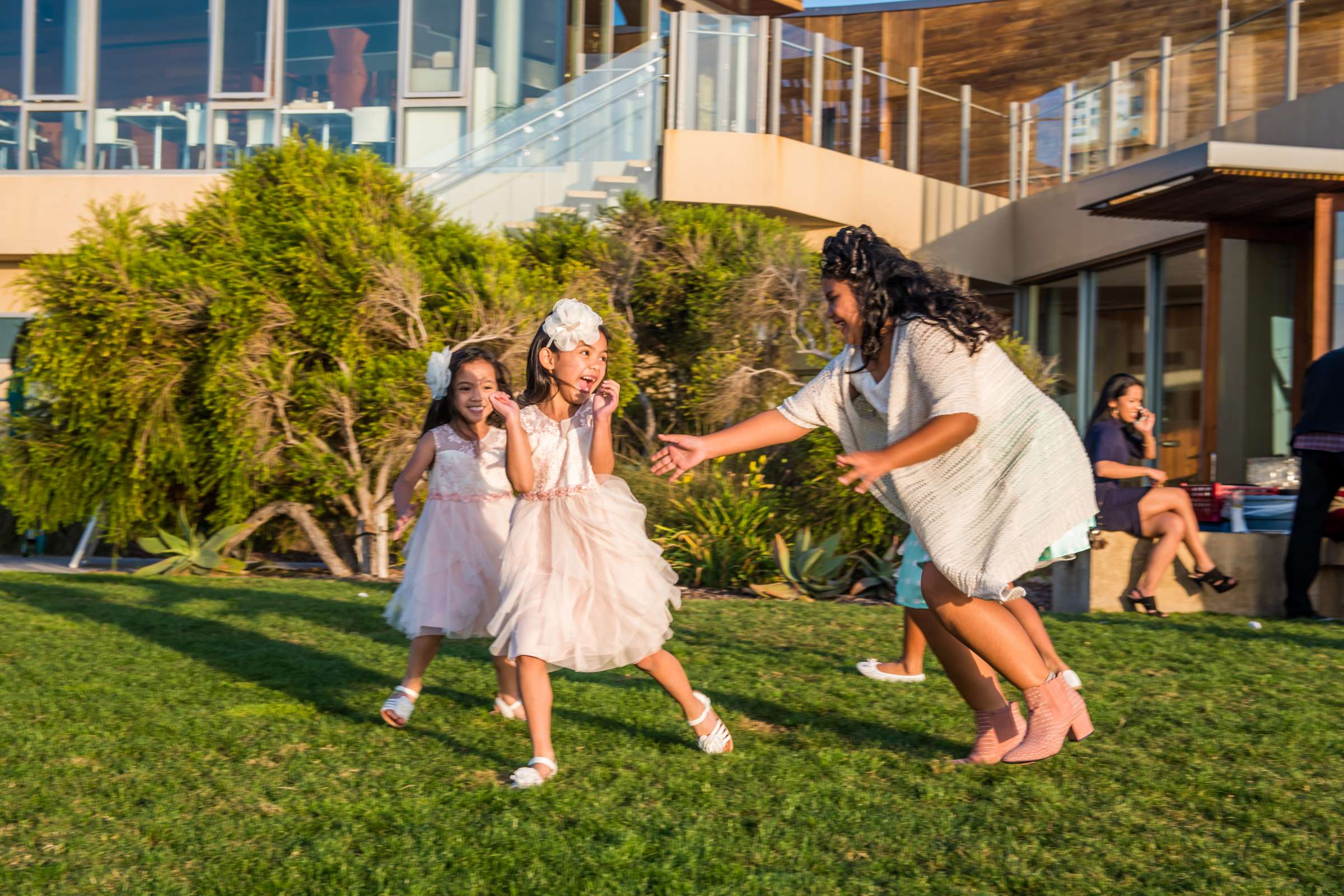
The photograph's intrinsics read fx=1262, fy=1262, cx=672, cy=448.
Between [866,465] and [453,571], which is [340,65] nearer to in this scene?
[453,571]

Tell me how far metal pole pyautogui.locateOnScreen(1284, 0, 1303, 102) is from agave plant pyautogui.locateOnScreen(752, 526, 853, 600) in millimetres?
7214

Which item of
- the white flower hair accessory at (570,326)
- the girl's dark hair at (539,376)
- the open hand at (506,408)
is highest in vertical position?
the white flower hair accessory at (570,326)

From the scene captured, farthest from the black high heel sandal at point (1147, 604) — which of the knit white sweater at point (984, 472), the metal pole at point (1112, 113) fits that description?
the metal pole at point (1112, 113)

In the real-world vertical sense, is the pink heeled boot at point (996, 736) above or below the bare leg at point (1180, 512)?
below

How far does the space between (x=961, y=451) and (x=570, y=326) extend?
4.44ft

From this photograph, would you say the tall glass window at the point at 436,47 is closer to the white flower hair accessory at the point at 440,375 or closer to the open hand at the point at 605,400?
the white flower hair accessory at the point at 440,375

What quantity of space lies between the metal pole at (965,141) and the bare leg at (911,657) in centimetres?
1301

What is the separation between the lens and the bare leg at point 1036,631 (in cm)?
482

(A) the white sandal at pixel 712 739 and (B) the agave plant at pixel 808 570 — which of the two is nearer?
(A) the white sandal at pixel 712 739

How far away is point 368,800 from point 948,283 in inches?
95.3

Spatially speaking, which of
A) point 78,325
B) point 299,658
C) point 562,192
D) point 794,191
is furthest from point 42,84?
point 299,658

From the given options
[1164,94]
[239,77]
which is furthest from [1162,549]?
[239,77]

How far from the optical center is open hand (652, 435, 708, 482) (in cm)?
380

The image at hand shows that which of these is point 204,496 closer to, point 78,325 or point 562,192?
point 78,325
